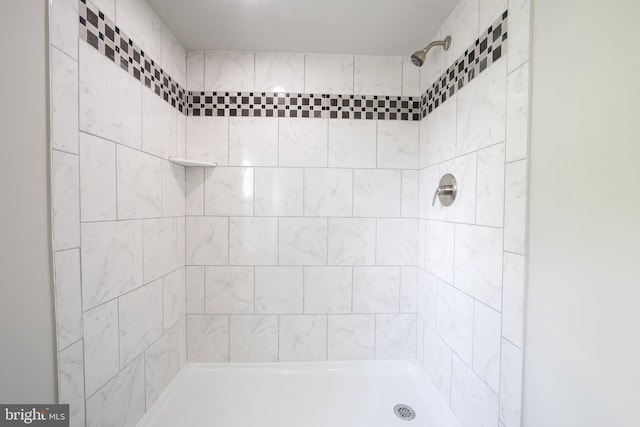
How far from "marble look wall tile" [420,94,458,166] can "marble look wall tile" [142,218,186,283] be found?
1626 millimetres

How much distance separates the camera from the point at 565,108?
705 millimetres

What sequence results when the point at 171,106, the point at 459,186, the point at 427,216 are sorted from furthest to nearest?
1. the point at 427,216
2. the point at 171,106
3. the point at 459,186

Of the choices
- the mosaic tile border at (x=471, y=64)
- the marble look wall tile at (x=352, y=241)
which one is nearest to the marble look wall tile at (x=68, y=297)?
the marble look wall tile at (x=352, y=241)

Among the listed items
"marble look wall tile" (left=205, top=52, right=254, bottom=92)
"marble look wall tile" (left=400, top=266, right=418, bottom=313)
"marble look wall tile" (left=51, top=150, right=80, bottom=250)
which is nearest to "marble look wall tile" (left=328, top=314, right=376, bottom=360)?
"marble look wall tile" (left=400, top=266, right=418, bottom=313)

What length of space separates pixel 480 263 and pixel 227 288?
1456 millimetres

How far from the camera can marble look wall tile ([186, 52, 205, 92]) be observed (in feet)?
5.34

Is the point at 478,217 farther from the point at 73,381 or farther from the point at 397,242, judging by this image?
the point at 73,381

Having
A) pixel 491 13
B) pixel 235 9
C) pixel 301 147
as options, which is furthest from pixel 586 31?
pixel 235 9

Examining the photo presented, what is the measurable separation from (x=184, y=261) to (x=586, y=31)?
203 cm

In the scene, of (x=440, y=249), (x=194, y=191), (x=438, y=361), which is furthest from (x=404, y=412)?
(x=194, y=191)

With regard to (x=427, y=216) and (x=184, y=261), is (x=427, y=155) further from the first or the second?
(x=184, y=261)

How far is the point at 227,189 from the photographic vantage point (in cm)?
162

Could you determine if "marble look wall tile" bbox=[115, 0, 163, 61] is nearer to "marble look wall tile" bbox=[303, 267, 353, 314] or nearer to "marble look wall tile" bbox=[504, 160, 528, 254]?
"marble look wall tile" bbox=[303, 267, 353, 314]

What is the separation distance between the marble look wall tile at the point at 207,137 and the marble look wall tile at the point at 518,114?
1.50m
